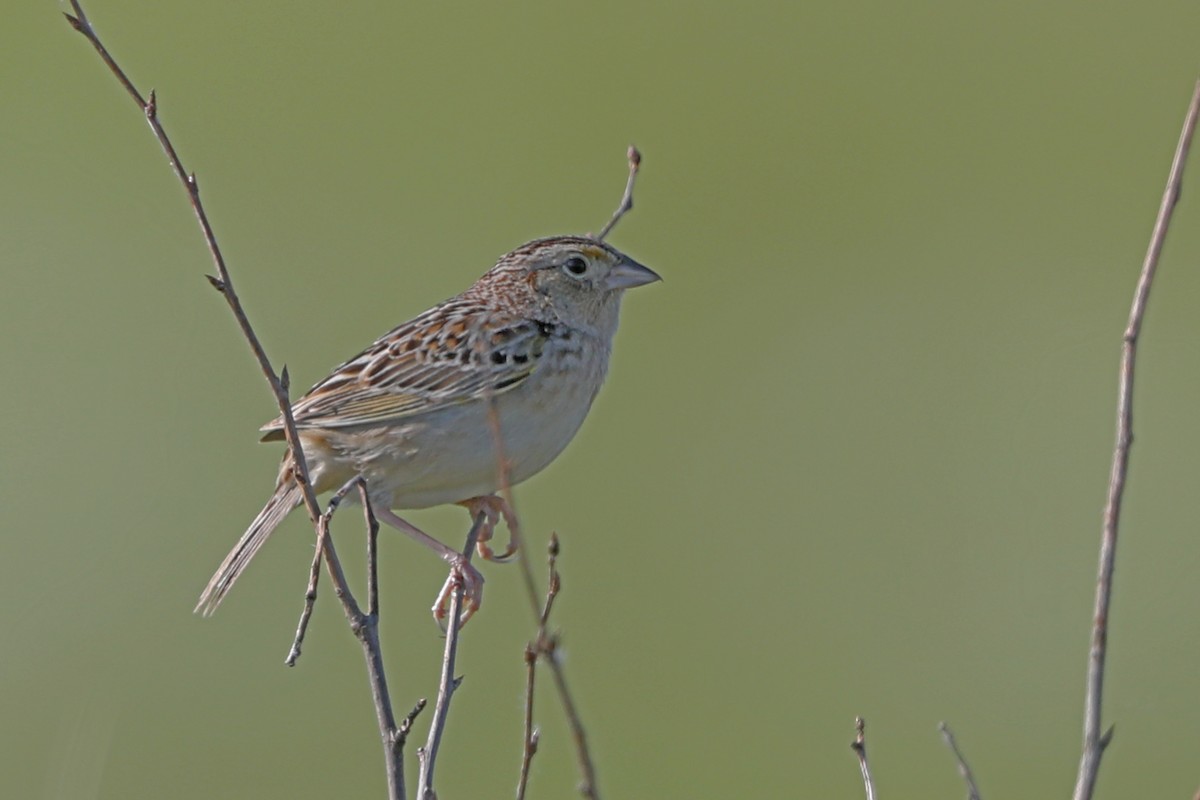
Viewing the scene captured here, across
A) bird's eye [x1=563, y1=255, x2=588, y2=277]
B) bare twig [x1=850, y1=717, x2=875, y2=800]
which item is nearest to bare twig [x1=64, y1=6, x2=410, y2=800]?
bare twig [x1=850, y1=717, x2=875, y2=800]

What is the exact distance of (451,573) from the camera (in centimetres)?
539

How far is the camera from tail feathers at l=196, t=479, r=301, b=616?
5457 millimetres

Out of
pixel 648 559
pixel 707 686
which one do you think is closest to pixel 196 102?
pixel 648 559

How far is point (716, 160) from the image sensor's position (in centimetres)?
1794

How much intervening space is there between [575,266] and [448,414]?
81 cm

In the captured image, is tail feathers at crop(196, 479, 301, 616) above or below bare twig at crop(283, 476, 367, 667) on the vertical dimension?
below

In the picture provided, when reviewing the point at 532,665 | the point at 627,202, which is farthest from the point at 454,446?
the point at 532,665

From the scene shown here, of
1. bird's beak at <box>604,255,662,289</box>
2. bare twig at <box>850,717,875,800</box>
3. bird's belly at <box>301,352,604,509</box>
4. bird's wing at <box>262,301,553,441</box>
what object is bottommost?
bare twig at <box>850,717,875,800</box>

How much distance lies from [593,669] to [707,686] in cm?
77

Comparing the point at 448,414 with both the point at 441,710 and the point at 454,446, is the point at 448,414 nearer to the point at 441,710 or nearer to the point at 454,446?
the point at 454,446

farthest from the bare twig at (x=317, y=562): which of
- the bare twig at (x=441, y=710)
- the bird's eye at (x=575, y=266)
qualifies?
the bird's eye at (x=575, y=266)

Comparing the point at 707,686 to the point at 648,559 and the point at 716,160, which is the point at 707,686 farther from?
the point at 716,160

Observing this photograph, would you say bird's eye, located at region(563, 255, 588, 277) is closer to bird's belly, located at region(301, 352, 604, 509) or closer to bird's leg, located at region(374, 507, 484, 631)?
bird's belly, located at region(301, 352, 604, 509)

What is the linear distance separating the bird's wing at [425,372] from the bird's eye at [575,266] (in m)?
0.29
